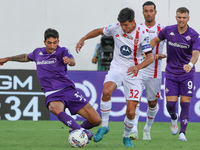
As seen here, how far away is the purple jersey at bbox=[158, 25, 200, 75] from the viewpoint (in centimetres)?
907

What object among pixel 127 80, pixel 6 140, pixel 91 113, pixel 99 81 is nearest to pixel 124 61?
pixel 127 80

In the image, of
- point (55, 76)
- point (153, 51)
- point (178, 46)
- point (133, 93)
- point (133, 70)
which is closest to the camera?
point (133, 70)

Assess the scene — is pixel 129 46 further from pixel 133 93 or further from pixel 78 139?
pixel 78 139

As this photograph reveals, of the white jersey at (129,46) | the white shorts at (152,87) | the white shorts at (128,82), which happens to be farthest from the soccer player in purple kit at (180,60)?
the white shorts at (128,82)

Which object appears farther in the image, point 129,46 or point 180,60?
point 180,60

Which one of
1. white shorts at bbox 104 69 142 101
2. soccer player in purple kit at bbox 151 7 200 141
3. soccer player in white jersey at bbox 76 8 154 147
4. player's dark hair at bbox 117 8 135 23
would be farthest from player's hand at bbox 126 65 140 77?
soccer player in purple kit at bbox 151 7 200 141

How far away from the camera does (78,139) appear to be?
7.64m

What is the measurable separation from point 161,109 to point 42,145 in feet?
16.9

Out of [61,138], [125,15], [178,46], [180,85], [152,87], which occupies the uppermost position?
[125,15]

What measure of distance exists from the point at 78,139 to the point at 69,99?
961 millimetres

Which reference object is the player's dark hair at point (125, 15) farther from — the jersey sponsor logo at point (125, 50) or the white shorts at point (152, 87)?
the white shorts at point (152, 87)

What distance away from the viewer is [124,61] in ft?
27.4

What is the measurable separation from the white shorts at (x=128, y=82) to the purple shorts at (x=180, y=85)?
1.12m

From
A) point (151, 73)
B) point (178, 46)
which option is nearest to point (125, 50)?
point (178, 46)
